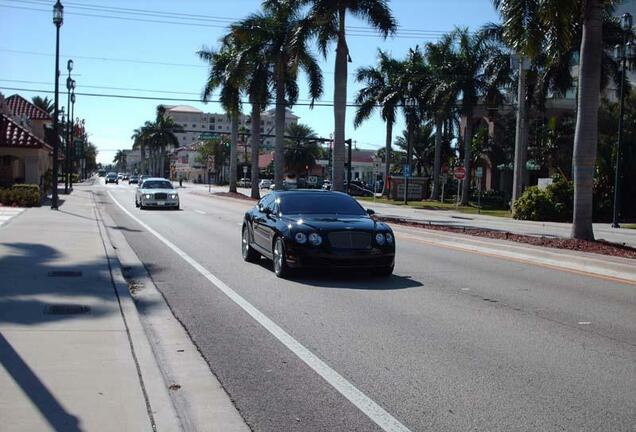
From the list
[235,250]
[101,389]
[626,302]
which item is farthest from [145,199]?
[101,389]

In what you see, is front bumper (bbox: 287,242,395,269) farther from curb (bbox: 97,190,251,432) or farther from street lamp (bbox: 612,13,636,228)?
street lamp (bbox: 612,13,636,228)

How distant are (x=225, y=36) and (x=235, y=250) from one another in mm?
40688

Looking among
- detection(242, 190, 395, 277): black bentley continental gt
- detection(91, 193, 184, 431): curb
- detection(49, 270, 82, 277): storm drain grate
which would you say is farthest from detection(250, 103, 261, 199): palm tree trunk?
detection(91, 193, 184, 431): curb

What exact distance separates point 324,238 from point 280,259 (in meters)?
0.96

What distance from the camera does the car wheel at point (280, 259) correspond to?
11.3 metres

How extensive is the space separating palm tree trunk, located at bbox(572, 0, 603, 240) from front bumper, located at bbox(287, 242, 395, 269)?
828 cm

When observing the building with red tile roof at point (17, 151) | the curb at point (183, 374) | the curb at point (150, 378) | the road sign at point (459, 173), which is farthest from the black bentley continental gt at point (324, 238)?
the road sign at point (459, 173)

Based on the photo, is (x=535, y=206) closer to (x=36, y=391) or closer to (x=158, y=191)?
(x=158, y=191)

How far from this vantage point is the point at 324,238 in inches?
432

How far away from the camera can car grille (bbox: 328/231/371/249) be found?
11016mm

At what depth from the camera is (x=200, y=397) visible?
17.9ft

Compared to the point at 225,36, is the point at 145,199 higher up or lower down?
lower down

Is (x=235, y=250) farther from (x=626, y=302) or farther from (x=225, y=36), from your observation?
(x=225, y=36)

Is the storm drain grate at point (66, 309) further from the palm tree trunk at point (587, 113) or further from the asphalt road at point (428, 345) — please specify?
the palm tree trunk at point (587, 113)
